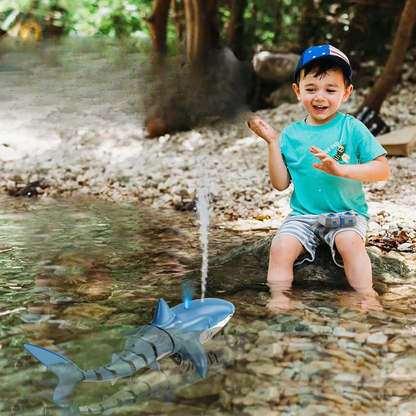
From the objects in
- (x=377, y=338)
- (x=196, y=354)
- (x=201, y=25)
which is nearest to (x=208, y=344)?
(x=196, y=354)

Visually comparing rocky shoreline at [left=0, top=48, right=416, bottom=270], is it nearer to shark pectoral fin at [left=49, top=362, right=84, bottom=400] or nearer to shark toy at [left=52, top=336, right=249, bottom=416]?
shark toy at [left=52, top=336, right=249, bottom=416]

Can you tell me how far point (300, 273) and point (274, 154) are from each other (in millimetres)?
551

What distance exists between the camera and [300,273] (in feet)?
7.95

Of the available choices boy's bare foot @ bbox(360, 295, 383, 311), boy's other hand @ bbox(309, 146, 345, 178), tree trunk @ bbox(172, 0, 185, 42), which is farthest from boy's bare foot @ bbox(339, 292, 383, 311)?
tree trunk @ bbox(172, 0, 185, 42)

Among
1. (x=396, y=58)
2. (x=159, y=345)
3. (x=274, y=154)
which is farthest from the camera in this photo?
(x=396, y=58)

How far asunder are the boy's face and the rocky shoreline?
1.06 meters

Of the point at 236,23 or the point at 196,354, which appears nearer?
the point at 196,354

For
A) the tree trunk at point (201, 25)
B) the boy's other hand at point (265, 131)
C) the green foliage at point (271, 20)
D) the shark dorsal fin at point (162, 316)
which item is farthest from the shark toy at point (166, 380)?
the green foliage at point (271, 20)

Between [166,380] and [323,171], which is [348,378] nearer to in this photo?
[166,380]

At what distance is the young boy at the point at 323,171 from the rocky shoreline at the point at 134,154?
78 centimetres

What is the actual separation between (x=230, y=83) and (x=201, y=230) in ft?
8.73

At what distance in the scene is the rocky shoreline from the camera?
3.72m

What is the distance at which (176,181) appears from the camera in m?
4.98

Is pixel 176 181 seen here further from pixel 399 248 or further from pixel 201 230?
pixel 399 248
